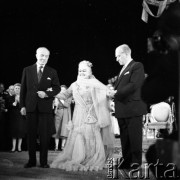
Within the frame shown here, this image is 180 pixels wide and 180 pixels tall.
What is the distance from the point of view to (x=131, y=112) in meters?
4.51

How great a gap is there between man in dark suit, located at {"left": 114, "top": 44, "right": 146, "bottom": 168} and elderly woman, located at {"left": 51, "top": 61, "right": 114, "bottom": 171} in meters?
0.50

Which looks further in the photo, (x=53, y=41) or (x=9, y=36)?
(x=53, y=41)

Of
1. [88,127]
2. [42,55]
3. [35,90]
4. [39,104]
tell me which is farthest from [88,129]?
[42,55]

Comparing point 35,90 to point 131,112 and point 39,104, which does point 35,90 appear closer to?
point 39,104

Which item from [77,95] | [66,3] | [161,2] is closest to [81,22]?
[66,3]

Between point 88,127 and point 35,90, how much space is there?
1024mm

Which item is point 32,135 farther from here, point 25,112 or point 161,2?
point 161,2

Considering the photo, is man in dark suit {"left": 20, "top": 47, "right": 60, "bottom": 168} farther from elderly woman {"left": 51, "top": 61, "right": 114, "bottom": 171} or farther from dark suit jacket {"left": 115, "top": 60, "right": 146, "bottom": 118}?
dark suit jacket {"left": 115, "top": 60, "right": 146, "bottom": 118}

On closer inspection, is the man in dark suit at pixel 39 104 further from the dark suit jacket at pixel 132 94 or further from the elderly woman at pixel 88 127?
the dark suit jacket at pixel 132 94

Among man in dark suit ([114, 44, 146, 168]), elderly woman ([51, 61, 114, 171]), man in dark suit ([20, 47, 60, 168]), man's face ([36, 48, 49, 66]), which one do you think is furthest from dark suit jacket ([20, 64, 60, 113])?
man in dark suit ([114, 44, 146, 168])

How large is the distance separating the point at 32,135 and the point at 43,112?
38 cm

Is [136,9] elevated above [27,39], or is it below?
above

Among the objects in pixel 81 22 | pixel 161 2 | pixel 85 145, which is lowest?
pixel 85 145

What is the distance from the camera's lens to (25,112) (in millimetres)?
4965
